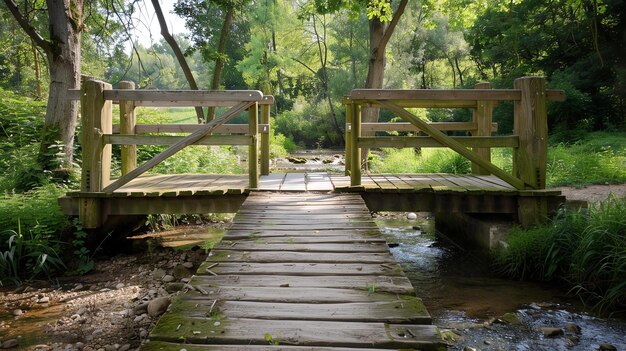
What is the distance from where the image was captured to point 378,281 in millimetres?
3109

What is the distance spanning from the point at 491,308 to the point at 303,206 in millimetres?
2297

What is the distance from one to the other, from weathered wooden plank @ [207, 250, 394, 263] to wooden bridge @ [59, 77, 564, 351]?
0.02 meters

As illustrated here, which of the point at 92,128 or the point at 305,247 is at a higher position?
the point at 92,128

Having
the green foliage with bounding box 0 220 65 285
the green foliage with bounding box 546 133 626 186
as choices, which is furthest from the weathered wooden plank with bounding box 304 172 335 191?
the green foliage with bounding box 546 133 626 186

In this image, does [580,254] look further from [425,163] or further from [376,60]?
[376,60]

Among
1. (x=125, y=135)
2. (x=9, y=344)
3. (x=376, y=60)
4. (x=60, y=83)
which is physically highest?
(x=376, y=60)

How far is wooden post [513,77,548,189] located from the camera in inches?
233

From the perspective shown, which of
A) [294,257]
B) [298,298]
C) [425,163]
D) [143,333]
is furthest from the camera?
[425,163]

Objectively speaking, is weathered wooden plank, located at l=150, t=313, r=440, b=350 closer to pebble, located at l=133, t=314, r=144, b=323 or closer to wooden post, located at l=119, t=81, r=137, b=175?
pebble, located at l=133, t=314, r=144, b=323

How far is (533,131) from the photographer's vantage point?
19.5ft

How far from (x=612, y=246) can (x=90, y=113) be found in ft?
19.3

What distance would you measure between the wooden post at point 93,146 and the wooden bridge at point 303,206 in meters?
0.01

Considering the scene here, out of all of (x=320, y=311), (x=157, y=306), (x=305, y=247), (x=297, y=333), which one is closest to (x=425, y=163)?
(x=305, y=247)

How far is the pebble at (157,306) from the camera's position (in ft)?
14.6
